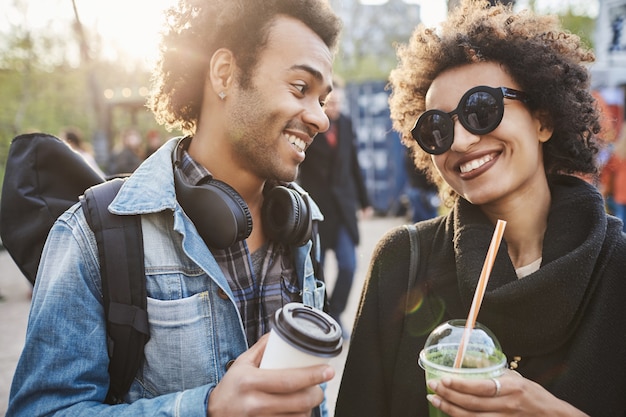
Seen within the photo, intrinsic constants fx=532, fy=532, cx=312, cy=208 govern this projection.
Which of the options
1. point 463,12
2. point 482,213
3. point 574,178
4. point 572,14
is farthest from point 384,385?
point 572,14

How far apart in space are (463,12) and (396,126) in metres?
0.58

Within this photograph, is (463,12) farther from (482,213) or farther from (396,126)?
(482,213)

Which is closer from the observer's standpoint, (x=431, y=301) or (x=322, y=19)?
(x=431, y=301)

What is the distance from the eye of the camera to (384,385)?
6.53 feet

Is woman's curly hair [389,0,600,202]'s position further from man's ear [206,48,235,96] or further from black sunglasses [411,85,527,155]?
man's ear [206,48,235,96]

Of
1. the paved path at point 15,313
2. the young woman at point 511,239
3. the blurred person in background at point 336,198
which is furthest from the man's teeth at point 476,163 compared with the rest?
the blurred person in background at point 336,198

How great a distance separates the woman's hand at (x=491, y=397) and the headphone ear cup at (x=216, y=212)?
80 cm

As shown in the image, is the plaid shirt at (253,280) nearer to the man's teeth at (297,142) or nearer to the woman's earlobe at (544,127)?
the man's teeth at (297,142)

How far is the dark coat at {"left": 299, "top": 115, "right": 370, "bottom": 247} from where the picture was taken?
561cm

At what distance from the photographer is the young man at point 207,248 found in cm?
155

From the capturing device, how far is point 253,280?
1.99m

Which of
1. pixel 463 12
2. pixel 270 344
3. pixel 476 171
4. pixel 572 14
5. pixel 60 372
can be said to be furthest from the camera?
pixel 572 14

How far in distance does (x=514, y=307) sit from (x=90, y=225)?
4.57ft

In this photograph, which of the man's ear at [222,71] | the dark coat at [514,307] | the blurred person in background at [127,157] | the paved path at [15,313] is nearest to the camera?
the dark coat at [514,307]
